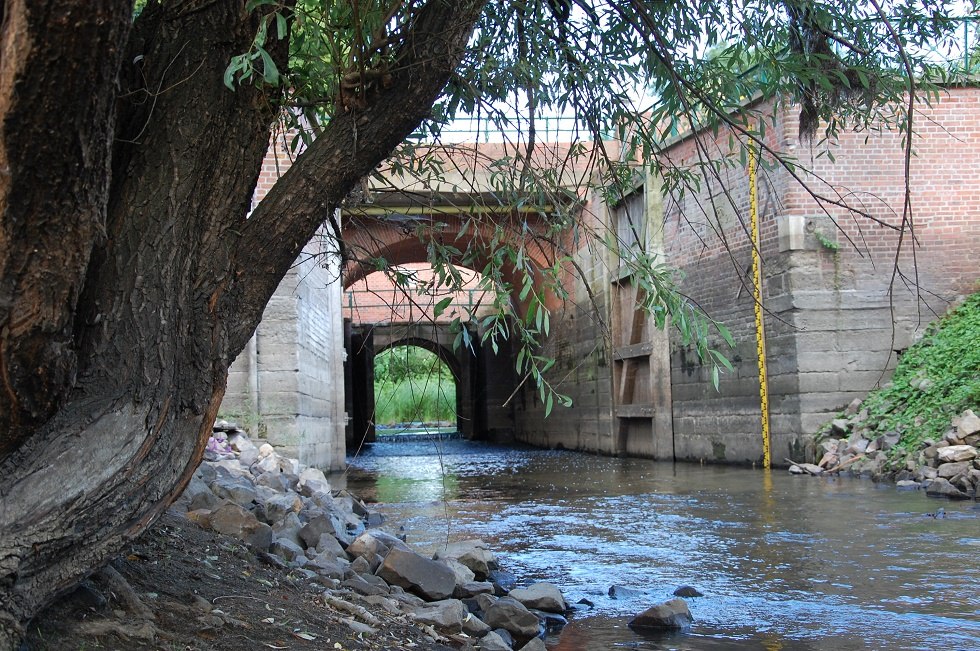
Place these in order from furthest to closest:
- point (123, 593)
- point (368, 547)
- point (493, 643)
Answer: point (368, 547) < point (493, 643) < point (123, 593)

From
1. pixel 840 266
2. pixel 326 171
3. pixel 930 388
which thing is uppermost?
pixel 840 266

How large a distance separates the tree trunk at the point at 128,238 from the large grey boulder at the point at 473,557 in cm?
270

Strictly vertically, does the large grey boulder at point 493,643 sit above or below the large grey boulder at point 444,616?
below

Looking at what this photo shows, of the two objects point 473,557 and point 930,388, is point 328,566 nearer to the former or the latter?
point 473,557

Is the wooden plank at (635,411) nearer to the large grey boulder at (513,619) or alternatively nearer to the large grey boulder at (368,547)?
the large grey boulder at (368,547)

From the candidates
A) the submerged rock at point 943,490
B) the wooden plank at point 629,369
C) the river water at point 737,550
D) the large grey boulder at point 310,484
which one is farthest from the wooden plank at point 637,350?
the large grey boulder at point 310,484

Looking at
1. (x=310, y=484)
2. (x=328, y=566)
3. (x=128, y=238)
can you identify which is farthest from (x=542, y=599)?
(x=310, y=484)

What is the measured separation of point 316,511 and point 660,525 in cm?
316

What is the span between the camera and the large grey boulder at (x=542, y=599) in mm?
4598

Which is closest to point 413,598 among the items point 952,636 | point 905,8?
point 952,636

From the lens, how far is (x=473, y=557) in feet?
17.2

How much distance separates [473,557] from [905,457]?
712cm

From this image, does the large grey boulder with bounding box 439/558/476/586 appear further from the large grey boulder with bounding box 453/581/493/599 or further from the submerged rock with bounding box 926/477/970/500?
the submerged rock with bounding box 926/477/970/500

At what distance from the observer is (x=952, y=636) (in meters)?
3.97
